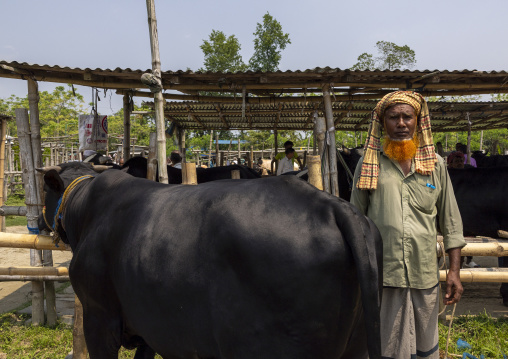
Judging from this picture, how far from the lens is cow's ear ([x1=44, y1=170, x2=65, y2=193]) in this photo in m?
3.02

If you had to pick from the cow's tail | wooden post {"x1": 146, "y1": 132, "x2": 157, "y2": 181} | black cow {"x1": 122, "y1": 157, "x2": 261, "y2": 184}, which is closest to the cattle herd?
the cow's tail

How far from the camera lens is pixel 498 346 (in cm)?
384

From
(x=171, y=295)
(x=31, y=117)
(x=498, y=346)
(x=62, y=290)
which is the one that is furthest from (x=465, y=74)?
(x=62, y=290)

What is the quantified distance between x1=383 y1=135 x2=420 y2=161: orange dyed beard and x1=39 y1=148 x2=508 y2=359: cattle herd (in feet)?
2.00

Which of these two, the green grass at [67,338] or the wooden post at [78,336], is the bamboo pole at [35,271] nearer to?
the green grass at [67,338]

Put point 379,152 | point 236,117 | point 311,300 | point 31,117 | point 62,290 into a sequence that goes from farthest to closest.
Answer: point 236,117
point 62,290
point 31,117
point 379,152
point 311,300

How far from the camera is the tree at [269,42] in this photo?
29.5 meters

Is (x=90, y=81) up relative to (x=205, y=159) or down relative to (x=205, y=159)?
up

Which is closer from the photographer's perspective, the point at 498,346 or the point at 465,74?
the point at 498,346

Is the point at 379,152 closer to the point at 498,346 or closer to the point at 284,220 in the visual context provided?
the point at 284,220

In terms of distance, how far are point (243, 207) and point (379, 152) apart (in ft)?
3.58

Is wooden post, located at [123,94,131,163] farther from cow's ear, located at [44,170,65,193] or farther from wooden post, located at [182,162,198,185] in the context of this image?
cow's ear, located at [44,170,65,193]

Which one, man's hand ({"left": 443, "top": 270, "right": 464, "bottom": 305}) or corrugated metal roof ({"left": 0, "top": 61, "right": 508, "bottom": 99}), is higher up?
corrugated metal roof ({"left": 0, "top": 61, "right": 508, "bottom": 99})

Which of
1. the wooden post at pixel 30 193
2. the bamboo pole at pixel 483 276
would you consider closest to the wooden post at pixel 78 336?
the wooden post at pixel 30 193
